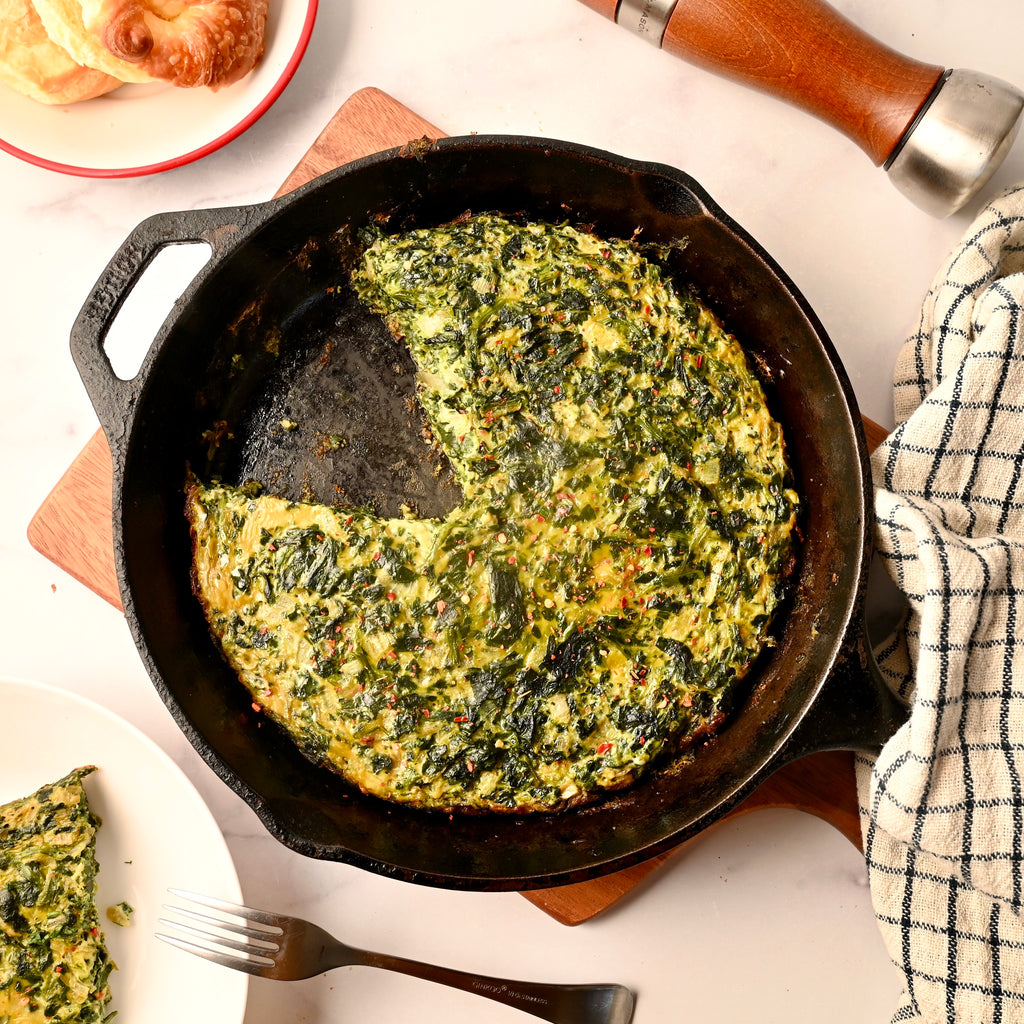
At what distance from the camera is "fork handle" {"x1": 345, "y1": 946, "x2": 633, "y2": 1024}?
11.9ft

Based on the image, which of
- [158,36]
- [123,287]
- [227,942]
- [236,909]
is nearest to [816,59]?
[158,36]

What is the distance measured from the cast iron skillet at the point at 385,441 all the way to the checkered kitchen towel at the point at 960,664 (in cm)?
19

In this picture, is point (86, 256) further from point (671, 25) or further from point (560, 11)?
point (671, 25)

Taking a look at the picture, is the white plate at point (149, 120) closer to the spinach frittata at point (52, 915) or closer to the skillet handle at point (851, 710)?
the spinach frittata at point (52, 915)

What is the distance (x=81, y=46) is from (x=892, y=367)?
3.66 metres

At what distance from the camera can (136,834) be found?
3793 millimetres

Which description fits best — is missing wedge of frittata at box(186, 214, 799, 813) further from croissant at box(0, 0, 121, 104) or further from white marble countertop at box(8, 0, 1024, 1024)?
croissant at box(0, 0, 121, 104)

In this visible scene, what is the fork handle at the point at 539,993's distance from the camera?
11.9 feet

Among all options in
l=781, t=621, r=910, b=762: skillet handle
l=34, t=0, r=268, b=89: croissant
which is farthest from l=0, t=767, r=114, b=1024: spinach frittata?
l=34, t=0, r=268, b=89: croissant

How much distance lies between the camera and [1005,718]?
3.17 meters

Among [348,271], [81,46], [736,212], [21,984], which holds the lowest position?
[21,984]

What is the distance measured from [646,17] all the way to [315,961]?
4139 millimetres

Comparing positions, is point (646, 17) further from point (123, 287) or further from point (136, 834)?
point (136, 834)

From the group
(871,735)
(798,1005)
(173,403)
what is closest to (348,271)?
(173,403)
